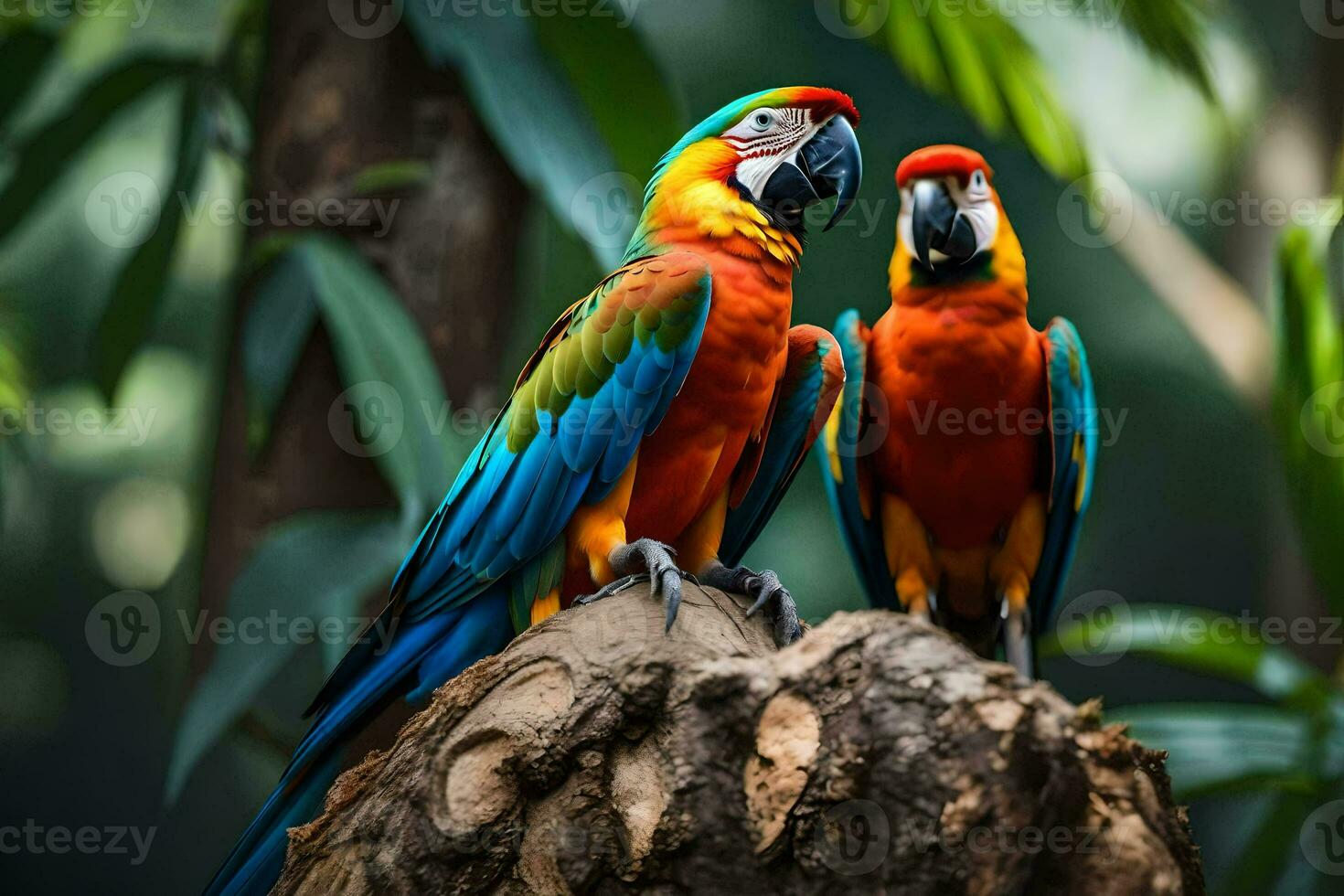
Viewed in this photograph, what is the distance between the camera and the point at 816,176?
1.69 meters

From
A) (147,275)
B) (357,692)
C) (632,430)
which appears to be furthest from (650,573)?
(147,275)

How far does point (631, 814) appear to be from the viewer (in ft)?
3.40

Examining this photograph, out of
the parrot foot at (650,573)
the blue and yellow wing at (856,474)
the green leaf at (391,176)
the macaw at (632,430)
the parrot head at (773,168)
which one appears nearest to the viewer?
the parrot foot at (650,573)

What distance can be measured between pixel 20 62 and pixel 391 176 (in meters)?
1.02

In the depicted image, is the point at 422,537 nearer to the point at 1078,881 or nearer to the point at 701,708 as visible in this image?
the point at 701,708

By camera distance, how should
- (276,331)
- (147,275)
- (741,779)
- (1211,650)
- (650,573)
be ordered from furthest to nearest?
(1211,650) → (147,275) → (276,331) → (650,573) → (741,779)

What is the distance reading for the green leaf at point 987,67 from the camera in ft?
9.23

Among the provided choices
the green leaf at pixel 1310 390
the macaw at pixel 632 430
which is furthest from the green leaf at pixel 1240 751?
the macaw at pixel 632 430

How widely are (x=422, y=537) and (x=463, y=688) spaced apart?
505 millimetres

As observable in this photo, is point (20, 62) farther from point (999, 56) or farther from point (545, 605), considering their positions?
point (999, 56)

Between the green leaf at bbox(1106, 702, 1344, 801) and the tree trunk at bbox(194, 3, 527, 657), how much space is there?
1.91 m

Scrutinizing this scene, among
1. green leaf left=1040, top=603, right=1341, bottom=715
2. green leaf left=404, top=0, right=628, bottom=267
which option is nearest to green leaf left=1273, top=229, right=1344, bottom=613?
green leaf left=1040, top=603, right=1341, bottom=715

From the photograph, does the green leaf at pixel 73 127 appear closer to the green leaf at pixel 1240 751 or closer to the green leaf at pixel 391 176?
the green leaf at pixel 391 176

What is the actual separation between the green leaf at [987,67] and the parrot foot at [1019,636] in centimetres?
122
